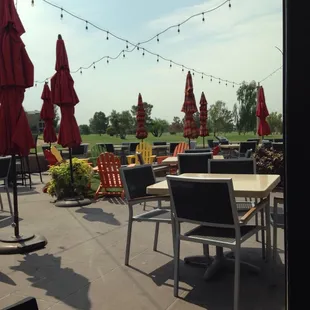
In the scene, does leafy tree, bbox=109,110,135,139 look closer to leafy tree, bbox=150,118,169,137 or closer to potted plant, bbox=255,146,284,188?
leafy tree, bbox=150,118,169,137

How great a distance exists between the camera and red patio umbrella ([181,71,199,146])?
8922 mm

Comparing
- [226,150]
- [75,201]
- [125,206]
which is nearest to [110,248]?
[125,206]

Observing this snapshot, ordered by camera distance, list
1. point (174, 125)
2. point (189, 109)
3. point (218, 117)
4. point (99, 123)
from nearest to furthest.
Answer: point (189, 109), point (218, 117), point (174, 125), point (99, 123)

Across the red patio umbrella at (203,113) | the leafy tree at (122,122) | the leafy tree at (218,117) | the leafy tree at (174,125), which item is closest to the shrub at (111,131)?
the leafy tree at (122,122)

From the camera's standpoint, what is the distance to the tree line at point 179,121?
10441mm

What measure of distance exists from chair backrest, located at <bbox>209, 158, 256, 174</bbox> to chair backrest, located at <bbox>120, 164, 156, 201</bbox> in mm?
697

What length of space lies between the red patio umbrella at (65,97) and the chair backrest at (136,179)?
105 inches

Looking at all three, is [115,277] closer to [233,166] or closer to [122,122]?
[233,166]

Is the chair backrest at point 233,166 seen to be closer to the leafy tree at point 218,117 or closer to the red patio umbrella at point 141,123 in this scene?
the red patio umbrella at point 141,123

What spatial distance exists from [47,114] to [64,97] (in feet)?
11.8

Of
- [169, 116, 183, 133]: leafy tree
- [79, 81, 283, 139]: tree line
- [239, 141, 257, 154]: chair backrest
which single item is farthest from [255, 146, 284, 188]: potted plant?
[169, 116, 183, 133]: leafy tree

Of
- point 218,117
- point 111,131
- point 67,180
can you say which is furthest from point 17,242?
point 111,131

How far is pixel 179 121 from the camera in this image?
→ 107 ft

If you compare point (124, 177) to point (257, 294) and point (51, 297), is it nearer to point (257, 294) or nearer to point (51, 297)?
point (51, 297)
